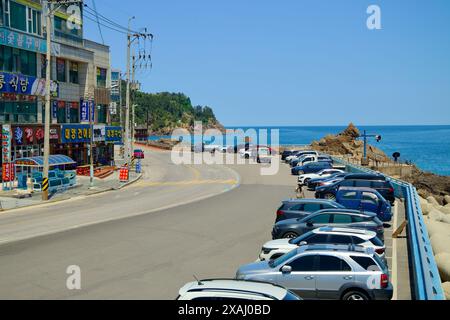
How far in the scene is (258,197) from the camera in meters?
35.7

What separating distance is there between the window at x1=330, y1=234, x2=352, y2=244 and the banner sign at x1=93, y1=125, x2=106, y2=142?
140 feet

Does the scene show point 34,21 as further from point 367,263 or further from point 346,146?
point 346,146

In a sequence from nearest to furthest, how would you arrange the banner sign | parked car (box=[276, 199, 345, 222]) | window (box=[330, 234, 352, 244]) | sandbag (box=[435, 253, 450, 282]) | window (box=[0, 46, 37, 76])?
window (box=[330, 234, 352, 244]) → sandbag (box=[435, 253, 450, 282]) → parked car (box=[276, 199, 345, 222]) → window (box=[0, 46, 37, 76]) → the banner sign

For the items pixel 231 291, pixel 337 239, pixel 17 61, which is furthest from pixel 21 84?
pixel 231 291

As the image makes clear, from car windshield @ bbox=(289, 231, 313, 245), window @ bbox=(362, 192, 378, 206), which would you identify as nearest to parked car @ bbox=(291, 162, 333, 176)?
window @ bbox=(362, 192, 378, 206)

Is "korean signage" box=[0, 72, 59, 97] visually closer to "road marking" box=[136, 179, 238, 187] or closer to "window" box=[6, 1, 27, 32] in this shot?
"window" box=[6, 1, 27, 32]

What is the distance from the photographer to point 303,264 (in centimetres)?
1325

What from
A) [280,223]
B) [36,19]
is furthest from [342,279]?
[36,19]

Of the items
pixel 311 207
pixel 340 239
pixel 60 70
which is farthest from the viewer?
pixel 60 70

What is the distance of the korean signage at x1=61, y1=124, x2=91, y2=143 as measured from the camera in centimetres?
4978

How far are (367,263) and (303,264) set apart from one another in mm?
1481

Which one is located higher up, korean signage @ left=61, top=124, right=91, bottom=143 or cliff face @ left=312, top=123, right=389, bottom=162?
korean signage @ left=61, top=124, right=91, bottom=143
